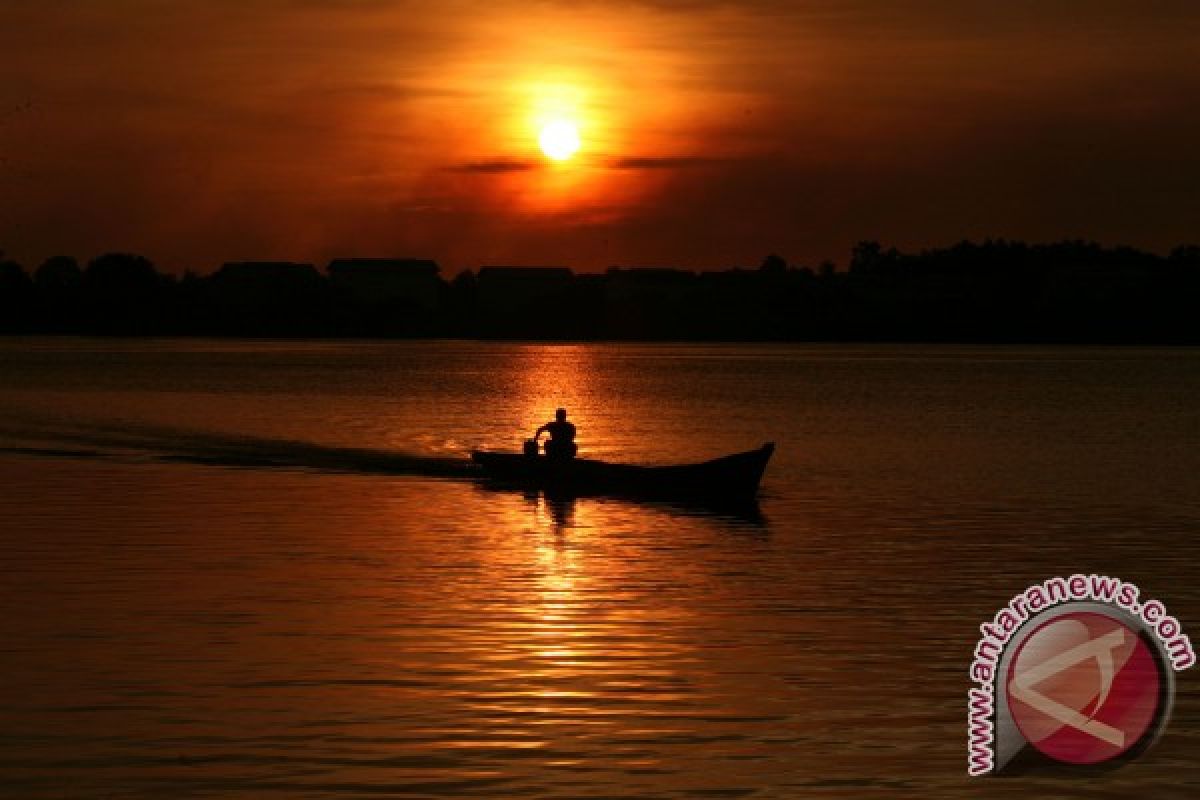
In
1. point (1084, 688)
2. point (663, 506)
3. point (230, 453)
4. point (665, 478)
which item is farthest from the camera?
point (230, 453)

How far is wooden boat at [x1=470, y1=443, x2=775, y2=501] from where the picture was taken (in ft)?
147

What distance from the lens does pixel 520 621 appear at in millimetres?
26297

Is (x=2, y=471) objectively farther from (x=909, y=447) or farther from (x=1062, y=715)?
(x=1062, y=715)

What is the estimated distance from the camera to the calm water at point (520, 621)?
58.7 ft

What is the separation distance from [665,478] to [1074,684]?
24.3 meters

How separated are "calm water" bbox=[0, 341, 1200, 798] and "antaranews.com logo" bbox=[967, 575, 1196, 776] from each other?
0.38m

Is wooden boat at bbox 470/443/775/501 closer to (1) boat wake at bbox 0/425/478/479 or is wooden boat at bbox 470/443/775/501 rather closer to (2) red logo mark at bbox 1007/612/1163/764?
(1) boat wake at bbox 0/425/478/479

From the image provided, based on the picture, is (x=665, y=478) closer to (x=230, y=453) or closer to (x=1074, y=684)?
(x=1074, y=684)

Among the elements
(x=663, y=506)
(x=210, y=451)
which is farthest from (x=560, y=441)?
(x=210, y=451)

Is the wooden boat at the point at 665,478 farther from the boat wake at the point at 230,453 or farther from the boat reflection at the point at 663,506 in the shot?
the boat wake at the point at 230,453

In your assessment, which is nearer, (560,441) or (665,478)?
(665,478)

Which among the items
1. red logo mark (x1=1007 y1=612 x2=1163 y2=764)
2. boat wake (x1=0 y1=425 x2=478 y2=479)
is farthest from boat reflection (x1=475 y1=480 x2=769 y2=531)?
red logo mark (x1=1007 y1=612 x2=1163 y2=764)

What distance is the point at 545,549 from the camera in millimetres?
36125

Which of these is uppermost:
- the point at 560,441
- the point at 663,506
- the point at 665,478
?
the point at 560,441
